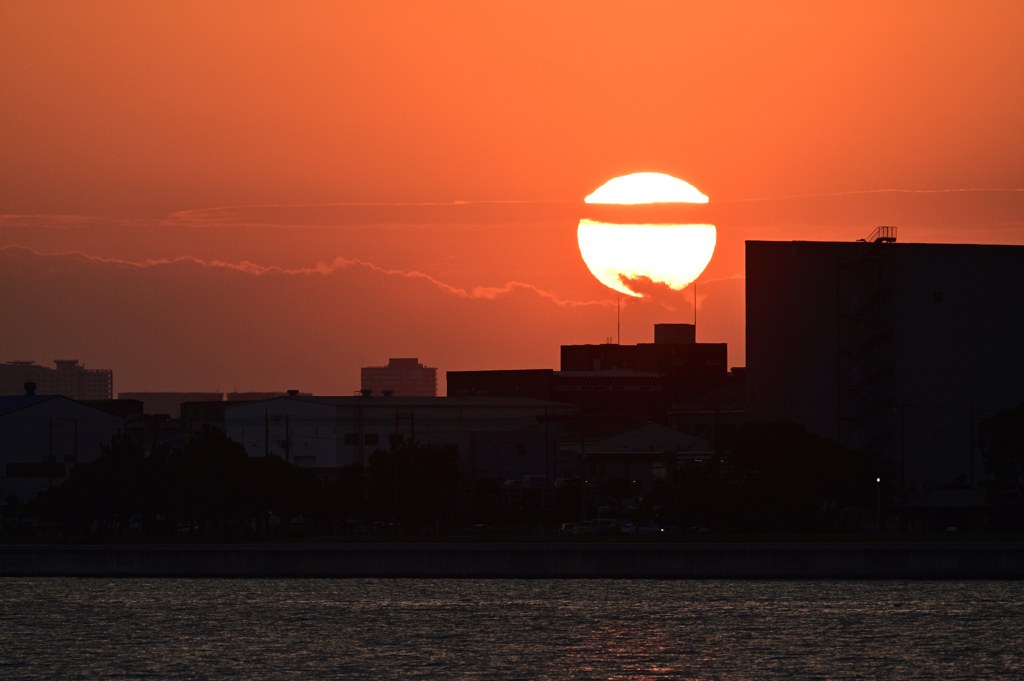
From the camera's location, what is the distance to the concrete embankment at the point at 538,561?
65750mm

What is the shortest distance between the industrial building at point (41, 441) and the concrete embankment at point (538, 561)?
198ft

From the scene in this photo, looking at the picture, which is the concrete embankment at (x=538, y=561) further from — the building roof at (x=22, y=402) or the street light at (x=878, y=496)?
the building roof at (x=22, y=402)

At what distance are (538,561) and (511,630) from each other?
1447 cm

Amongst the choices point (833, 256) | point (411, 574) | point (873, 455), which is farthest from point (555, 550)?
point (833, 256)

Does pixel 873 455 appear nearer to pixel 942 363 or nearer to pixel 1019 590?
pixel 942 363

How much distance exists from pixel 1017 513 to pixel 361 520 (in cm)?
5254

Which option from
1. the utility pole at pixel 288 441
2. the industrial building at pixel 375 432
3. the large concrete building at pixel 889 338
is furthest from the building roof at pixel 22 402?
the large concrete building at pixel 889 338

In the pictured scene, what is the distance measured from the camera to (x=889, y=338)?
378 feet

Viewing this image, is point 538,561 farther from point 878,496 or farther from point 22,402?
point 22,402

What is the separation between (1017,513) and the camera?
8144 centimetres

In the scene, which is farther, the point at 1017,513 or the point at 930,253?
the point at 930,253

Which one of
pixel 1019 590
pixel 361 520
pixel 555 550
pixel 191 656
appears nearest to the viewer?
pixel 191 656

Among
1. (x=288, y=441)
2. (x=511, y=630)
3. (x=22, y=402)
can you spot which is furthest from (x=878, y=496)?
(x=22, y=402)

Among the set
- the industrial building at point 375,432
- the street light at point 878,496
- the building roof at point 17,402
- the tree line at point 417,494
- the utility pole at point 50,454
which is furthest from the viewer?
the industrial building at point 375,432
